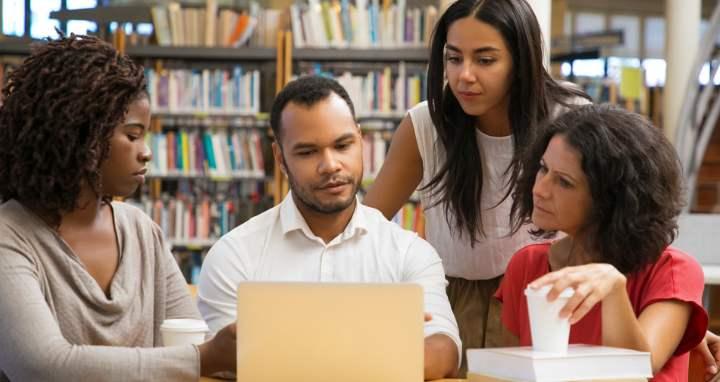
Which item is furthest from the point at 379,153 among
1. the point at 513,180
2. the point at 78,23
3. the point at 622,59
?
the point at 622,59

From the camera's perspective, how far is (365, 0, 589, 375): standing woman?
94.3 inches

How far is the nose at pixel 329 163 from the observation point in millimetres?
2008

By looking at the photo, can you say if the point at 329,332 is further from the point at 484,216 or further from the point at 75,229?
the point at 484,216

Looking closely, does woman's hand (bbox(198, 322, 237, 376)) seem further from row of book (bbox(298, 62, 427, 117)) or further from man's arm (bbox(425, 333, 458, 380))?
row of book (bbox(298, 62, 427, 117))

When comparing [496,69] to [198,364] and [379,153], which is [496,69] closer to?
[198,364]

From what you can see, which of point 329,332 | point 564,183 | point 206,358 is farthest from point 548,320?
point 206,358

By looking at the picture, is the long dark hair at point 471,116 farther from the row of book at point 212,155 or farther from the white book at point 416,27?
the row of book at point 212,155

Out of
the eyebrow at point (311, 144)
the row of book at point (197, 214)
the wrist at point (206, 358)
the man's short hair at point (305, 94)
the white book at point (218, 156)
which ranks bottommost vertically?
the row of book at point (197, 214)

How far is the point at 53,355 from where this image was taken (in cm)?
163

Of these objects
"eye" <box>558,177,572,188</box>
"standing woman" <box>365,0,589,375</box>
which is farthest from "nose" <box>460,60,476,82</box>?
"eye" <box>558,177,572,188</box>

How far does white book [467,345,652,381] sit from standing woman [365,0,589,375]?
808mm

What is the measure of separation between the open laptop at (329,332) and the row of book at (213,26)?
5.07m

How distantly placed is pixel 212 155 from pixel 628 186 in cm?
477

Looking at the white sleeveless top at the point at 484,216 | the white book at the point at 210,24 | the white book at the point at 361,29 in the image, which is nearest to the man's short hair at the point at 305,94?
the white sleeveless top at the point at 484,216
